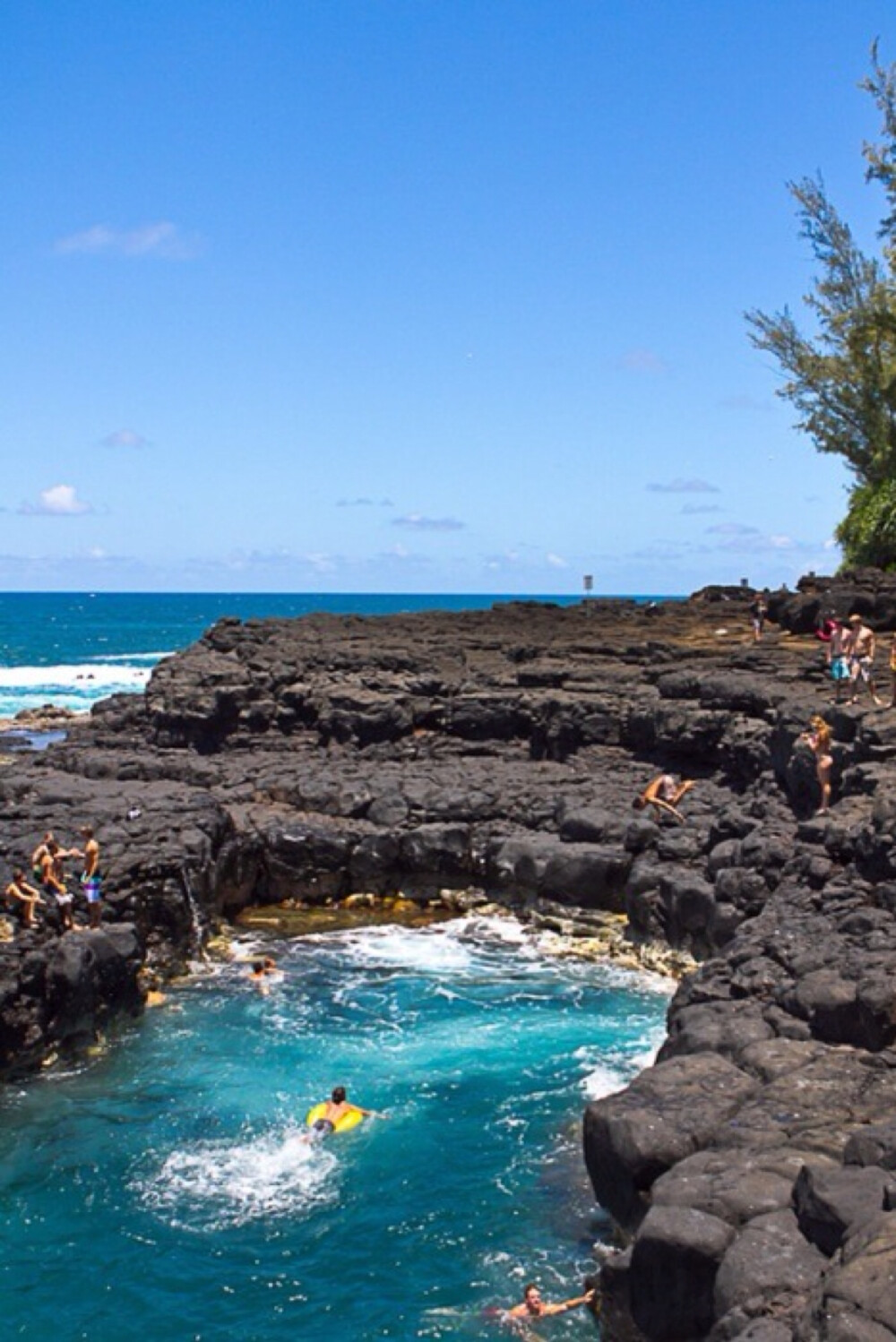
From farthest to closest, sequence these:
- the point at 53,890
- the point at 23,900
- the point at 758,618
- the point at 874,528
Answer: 1. the point at 874,528
2. the point at 758,618
3. the point at 53,890
4. the point at 23,900

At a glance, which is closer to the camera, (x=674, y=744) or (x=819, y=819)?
(x=819, y=819)

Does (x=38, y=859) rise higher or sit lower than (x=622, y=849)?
higher

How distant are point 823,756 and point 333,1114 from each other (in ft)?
39.5

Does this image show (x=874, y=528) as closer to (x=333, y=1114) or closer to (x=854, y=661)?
(x=854, y=661)

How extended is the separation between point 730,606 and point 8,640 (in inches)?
4091

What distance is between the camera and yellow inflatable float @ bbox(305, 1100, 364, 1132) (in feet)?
60.2

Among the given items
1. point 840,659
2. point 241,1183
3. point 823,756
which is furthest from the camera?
point 840,659

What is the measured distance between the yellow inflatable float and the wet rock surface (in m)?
4.90

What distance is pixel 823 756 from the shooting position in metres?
24.9

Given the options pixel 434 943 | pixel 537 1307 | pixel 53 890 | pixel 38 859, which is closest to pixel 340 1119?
pixel 537 1307

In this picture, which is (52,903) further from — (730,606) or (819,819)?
(730,606)

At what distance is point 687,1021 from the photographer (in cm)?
1656

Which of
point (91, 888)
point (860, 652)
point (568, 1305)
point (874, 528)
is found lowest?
point (568, 1305)

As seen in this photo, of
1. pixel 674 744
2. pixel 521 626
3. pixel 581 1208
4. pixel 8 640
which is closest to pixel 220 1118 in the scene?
pixel 581 1208
